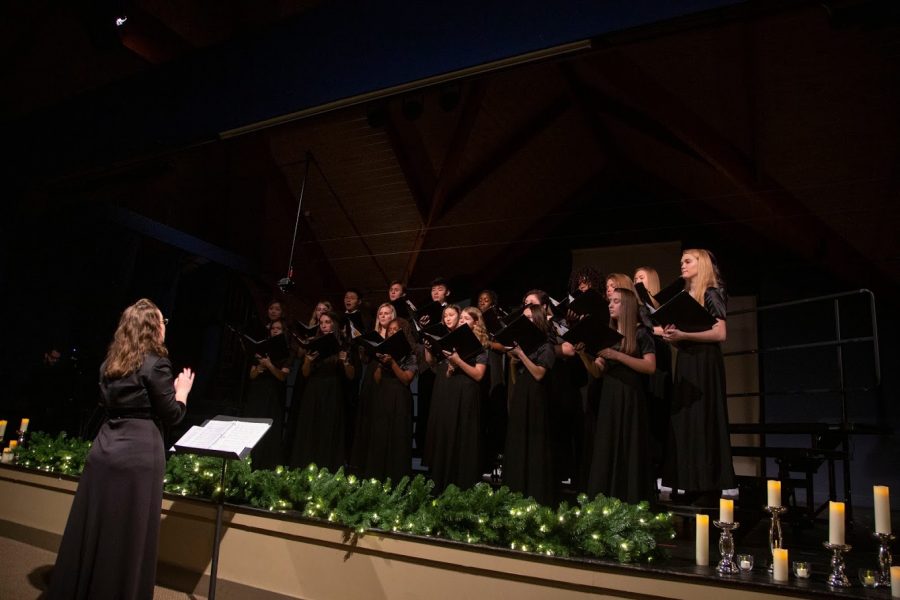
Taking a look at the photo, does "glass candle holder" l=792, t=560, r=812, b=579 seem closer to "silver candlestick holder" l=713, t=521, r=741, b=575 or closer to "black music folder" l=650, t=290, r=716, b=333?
"silver candlestick holder" l=713, t=521, r=741, b=575

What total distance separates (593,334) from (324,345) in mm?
2003

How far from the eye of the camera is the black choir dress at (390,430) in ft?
13.0

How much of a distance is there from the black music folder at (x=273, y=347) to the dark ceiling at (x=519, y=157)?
146cm

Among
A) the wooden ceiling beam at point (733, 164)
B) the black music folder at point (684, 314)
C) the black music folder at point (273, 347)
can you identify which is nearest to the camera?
the black music folder at point (684, 314)

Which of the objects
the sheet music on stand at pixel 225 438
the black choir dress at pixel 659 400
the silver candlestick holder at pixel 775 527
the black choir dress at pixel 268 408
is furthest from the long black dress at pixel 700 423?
the black choir dress at pixel 268 408

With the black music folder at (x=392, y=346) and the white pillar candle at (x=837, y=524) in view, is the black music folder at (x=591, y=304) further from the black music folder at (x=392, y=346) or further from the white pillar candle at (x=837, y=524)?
the white pillar candle at (x=837, y=524)

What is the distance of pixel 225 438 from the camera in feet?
7.82

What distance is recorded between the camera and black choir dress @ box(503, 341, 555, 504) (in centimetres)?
331

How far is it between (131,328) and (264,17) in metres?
5.76

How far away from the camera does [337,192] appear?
8023 millimetres

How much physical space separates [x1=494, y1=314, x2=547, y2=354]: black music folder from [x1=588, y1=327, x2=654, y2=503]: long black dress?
0.42 meters

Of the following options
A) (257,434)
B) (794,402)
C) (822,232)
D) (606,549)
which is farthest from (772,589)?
(794,402)

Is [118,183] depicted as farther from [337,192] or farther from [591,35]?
[591,35]

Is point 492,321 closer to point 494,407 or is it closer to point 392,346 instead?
point 392,346
